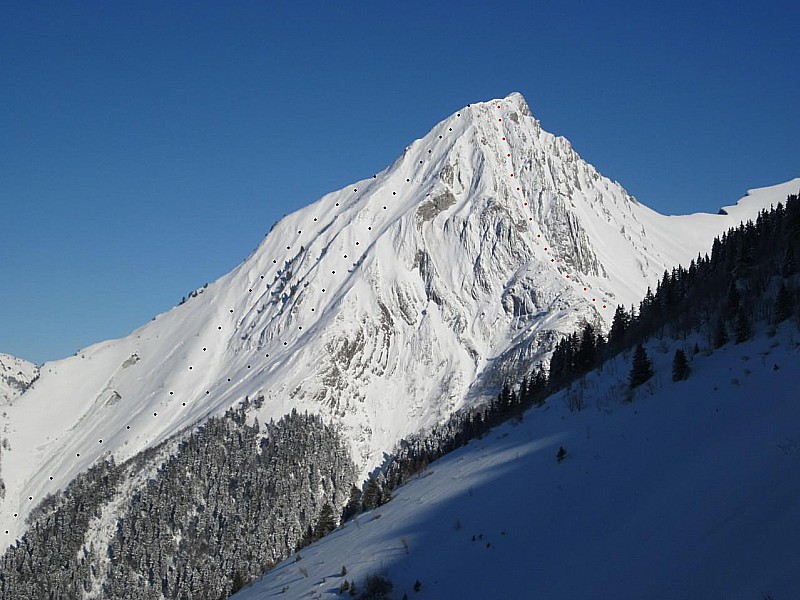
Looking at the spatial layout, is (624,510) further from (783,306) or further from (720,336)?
(783,306)

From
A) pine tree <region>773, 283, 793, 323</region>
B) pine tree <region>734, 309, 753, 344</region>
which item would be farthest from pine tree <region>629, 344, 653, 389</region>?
pine tree <region>773, 283, 793, 323</region>

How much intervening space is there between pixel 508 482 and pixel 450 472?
15.2 feet

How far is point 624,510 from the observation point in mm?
11688

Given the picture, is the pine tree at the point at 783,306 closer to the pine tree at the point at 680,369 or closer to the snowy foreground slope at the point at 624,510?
the snowy foreground slope at the point at 624,510

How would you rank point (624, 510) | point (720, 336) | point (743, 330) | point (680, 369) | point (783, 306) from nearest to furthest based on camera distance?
point (624, 510) → point (680, 369) → point (743, 330) → point (783, 306) → point (720, 336)

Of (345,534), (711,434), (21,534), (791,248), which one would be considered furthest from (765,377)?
(21,534)

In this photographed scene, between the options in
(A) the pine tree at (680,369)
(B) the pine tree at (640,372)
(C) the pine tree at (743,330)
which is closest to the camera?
(A) the pine tree at (680,369)

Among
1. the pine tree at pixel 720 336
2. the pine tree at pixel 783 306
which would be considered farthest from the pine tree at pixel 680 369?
the pine tree at pixel 783 306

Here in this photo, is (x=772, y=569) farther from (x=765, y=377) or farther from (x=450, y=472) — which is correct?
(x=450, y=472)

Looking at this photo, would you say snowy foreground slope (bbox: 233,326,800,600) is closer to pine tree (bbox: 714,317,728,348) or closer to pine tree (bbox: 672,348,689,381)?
pine tree (bbox: 672,348,689,381)

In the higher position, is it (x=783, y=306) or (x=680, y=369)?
(x=783, y=306)

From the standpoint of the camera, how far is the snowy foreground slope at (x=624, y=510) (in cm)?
898

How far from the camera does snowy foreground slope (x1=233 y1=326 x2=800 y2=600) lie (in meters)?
8.98

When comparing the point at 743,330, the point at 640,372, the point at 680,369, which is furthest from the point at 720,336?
the point at 680,369
